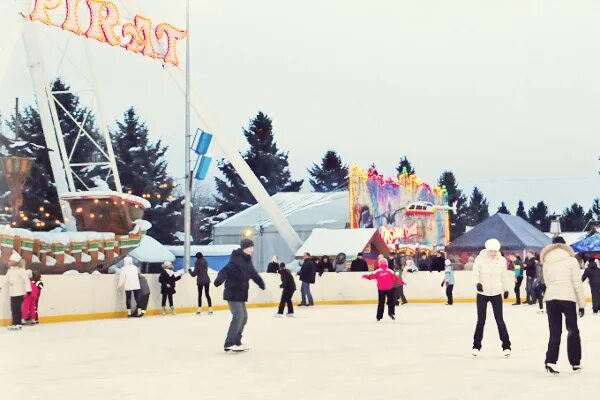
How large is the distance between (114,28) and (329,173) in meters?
63.3

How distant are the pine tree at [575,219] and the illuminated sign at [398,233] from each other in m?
79.8

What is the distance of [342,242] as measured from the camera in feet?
126

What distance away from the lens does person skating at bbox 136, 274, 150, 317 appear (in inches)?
906

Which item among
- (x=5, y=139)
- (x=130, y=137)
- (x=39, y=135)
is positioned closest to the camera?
(x=5, y=139)

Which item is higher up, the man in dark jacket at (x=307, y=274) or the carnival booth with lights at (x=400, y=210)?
the carnival booth with lights at (x=400, y=210)

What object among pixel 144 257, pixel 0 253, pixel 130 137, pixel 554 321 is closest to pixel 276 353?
pixel 554 321

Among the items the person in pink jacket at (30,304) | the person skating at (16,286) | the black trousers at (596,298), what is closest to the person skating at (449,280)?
the black trousers at (596,298)

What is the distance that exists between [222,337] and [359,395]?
7592mm

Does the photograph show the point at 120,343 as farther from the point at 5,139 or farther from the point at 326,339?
the point at 5,139

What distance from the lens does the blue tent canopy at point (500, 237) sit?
159 ft

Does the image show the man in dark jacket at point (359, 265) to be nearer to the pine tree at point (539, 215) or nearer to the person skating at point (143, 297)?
the person skating at point (143, 297)

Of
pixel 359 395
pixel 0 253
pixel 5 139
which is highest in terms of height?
pixel 5 139

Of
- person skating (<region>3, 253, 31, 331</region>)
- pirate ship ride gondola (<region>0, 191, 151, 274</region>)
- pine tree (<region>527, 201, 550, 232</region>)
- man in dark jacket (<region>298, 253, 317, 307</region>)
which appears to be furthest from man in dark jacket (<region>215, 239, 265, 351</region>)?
pine tree (<region>527, 201, 550, 232</region>)

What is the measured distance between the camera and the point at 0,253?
76.1 feet
